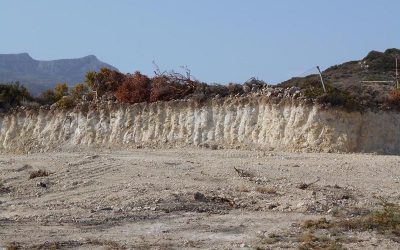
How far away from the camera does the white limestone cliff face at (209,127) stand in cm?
2330

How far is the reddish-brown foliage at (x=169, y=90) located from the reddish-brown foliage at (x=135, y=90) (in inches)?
19.0

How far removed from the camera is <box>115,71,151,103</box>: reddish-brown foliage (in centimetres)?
2948

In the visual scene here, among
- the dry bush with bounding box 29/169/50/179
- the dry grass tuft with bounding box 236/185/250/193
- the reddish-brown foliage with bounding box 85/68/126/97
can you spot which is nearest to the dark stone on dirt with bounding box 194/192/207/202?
the dry grass tuft with bounding box 236/185/250/193

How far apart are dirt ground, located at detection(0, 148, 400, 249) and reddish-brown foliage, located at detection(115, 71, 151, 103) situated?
7.95 m

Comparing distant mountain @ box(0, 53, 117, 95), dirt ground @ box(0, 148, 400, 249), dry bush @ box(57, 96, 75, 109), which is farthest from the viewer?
distant mountain @ box(0, 53, 117, 95)

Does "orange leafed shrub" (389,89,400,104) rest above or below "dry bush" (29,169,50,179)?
above

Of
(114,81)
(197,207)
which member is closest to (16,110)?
(114,81)

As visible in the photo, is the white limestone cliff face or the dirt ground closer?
the dirt ground

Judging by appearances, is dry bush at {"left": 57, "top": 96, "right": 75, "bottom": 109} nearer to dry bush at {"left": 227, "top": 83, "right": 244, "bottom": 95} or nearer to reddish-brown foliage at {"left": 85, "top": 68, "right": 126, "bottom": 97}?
reddish-brown foliage at {"left": 85, "top": 68, "right": 126, "bottom": 97}

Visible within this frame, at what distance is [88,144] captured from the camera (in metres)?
28.8

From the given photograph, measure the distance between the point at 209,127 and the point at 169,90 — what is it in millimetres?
3548

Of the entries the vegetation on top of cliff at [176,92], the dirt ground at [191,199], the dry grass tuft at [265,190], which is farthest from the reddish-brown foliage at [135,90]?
the dry grass tuft at [265,190]

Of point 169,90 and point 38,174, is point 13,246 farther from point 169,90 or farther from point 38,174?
point 169,90

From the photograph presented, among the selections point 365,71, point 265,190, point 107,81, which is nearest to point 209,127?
point 107,81
